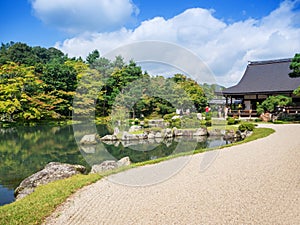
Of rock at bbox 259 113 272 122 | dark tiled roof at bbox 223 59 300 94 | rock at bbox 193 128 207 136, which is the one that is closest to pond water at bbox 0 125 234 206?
rock at bbox 193 128 207 136

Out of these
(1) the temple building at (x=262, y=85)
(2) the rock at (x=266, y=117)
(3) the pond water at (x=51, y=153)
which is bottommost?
(3) the pond water at (x=51, y=153)

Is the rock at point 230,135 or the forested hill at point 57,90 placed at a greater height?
the forested hill at point 57,90

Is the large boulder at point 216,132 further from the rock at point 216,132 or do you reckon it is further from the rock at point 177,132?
the rock at point 177,132

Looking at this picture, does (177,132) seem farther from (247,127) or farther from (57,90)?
(57,90)

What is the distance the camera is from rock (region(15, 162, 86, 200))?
4645 mm

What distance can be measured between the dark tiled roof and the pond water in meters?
8.10

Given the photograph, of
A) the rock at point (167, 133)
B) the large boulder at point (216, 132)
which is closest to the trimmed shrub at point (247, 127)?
the large boulder at point (216, 132)

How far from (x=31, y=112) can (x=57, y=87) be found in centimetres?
288

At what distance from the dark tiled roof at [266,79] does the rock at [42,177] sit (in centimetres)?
1411

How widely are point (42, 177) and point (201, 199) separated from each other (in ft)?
9.72

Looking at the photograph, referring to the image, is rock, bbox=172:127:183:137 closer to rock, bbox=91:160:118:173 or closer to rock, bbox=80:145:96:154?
rock, bbox=80:145:96:154

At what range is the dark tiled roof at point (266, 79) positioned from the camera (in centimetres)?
1667

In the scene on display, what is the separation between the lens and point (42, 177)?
486cm

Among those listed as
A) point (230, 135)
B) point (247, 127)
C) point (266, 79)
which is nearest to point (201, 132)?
point (230, 135)
